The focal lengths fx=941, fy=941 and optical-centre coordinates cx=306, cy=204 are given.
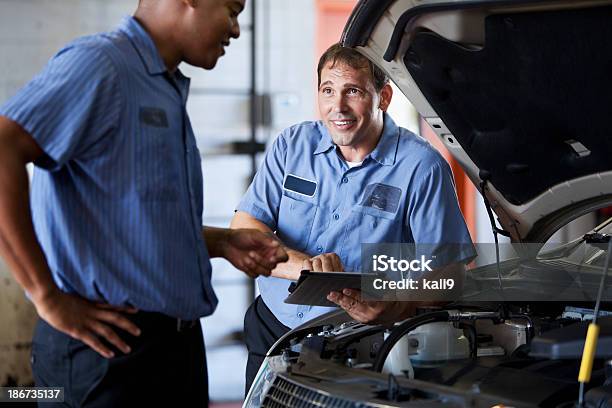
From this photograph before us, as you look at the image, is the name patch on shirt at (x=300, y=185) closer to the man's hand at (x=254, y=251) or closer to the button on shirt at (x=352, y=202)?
the button on shirt at (x=352, y=202)

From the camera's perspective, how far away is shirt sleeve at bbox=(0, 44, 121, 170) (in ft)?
5.01

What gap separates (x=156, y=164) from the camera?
1.66 metres

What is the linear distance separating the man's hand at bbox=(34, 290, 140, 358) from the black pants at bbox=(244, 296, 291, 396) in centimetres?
119

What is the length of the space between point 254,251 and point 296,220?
0.89 meters

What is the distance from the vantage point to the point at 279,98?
4.98m

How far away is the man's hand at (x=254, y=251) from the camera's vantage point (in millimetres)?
1934

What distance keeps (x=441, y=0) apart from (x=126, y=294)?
1.00 meters

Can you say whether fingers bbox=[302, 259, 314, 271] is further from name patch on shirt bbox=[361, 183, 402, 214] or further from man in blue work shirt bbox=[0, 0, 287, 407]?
man in blue work shirt bbox=[0, 0, 287, 407]

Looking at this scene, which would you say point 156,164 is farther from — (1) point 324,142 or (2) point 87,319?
(1) point 324,142

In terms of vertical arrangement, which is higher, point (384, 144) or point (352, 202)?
point (384, 144)

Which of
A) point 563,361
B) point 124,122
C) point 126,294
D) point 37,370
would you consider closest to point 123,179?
point 124,122

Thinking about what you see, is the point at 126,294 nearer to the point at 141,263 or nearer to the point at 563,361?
the point at 141,263

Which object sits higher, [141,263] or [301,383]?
[141,263]

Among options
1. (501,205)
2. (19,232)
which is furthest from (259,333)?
(19,232)
